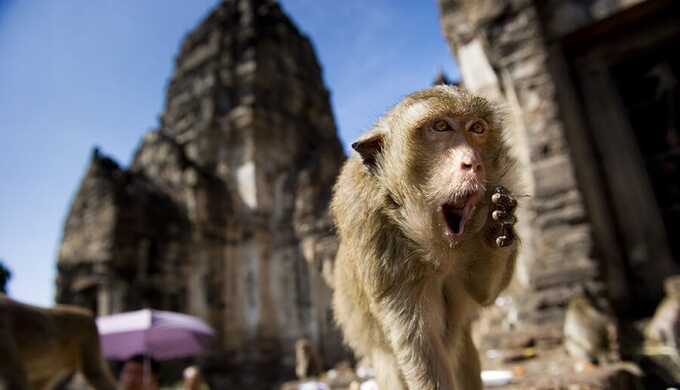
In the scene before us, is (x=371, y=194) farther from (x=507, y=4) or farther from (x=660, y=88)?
(x=660, y=88)

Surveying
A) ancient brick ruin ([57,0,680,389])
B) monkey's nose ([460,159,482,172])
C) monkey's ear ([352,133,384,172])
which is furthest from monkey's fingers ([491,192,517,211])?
ancient brick ruin ([57,0,680,389])

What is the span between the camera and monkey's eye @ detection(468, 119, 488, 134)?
1.79 meters

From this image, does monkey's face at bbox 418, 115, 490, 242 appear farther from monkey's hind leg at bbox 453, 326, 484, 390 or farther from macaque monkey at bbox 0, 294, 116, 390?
macaque monkey at bbox 0, 294, 116, 390

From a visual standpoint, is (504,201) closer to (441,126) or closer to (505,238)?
(505,238)

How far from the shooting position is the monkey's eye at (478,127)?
1789 millimetres

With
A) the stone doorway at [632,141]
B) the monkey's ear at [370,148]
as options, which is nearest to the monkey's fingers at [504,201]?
the monkey's ear at [370,148]

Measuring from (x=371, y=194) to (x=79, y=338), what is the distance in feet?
8.77

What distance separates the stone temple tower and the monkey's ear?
8.17 meters

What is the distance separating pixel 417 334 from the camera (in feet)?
5.31

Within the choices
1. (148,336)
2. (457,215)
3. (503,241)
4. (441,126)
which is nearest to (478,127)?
(441,126)

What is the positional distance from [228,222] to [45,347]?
993cm

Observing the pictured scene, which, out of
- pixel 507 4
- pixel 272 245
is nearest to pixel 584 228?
pixel 507 4

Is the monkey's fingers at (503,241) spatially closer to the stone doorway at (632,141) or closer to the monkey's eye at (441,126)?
the monkey's eye at (441,126)

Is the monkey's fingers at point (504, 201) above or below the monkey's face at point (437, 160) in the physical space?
below
